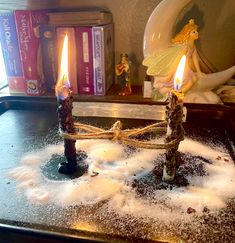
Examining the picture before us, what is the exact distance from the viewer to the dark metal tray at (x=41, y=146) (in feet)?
1.41

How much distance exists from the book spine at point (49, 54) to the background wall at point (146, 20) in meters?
0.11

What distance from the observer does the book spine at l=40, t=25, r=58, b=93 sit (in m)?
1.04

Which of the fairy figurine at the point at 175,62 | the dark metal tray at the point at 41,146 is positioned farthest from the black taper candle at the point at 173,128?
the fairy figurine at the point at 175,62

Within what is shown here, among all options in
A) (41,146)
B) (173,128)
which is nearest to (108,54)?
(41,146)

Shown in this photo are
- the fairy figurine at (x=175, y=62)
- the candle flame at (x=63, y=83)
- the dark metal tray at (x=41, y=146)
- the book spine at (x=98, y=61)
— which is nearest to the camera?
the dark metal tray at (x=41, y=146)

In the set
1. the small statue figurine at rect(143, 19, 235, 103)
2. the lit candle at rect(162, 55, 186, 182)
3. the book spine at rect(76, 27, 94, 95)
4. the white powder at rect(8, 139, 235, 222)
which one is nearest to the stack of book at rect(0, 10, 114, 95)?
the book spine at rect(76, 27, 94, 95)

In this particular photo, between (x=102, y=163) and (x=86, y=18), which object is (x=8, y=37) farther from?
(x=102, y=163)

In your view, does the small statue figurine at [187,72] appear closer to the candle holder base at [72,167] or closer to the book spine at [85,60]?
the book spine at [85,60]

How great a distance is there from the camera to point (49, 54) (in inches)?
42.5

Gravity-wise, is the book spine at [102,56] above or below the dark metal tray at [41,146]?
above

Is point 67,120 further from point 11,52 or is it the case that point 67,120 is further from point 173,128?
point 11,52

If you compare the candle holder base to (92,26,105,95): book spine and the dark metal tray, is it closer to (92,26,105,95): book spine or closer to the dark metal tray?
the dark metal tray

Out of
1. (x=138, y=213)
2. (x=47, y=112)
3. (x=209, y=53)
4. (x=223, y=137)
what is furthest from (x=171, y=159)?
(x=209, y=53)

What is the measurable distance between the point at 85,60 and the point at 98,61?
0.15 ft
